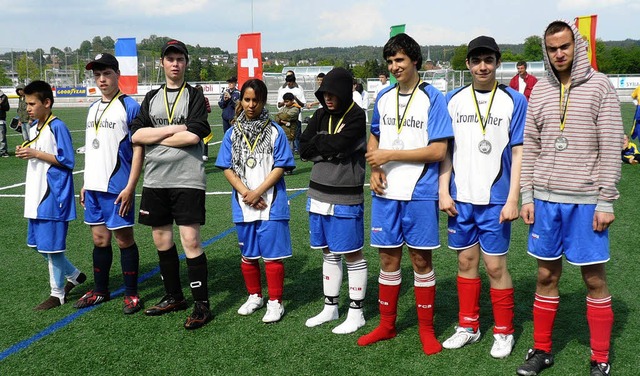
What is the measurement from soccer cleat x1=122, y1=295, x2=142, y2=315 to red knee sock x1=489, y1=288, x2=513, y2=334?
9.35ft

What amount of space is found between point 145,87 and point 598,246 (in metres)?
42.3

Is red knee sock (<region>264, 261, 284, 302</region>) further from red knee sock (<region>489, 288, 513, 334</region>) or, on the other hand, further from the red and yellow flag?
the red and yellow flag

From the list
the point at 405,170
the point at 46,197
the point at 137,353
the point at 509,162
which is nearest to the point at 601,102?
the point at 509,162

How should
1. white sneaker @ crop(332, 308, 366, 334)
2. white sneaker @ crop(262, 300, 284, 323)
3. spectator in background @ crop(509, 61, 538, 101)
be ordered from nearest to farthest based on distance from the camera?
white sneaker @ crop(332, 308, 366, 334) < white sneaker @ crop(262, 300, 284, 323) < spectator in background @ crop(509, 61, 538, 101)

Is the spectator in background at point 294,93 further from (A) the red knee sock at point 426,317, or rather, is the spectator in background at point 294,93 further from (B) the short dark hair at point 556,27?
(B) the short dark hair at point 556,27

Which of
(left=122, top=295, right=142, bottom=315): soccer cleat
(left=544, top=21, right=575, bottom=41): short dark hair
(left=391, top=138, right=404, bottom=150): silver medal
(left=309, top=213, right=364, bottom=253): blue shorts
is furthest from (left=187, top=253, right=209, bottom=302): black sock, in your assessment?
(left=544, top=21, right=575, bottom=41): short dark hair

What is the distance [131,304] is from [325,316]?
1632mm

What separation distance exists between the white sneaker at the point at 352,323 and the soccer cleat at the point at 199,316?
101 cm

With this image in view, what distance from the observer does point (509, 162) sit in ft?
12.5

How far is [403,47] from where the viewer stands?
384 centimetres

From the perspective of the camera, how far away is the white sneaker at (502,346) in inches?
154

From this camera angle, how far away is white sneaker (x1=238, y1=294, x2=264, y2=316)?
4836 millimetres

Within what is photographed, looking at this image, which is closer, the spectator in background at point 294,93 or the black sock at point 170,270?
the black sock at point 170,270

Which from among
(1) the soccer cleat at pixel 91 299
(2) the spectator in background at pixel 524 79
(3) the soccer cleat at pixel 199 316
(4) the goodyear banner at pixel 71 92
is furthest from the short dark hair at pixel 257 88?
(4) the goodyear banner at pixel 71 92
